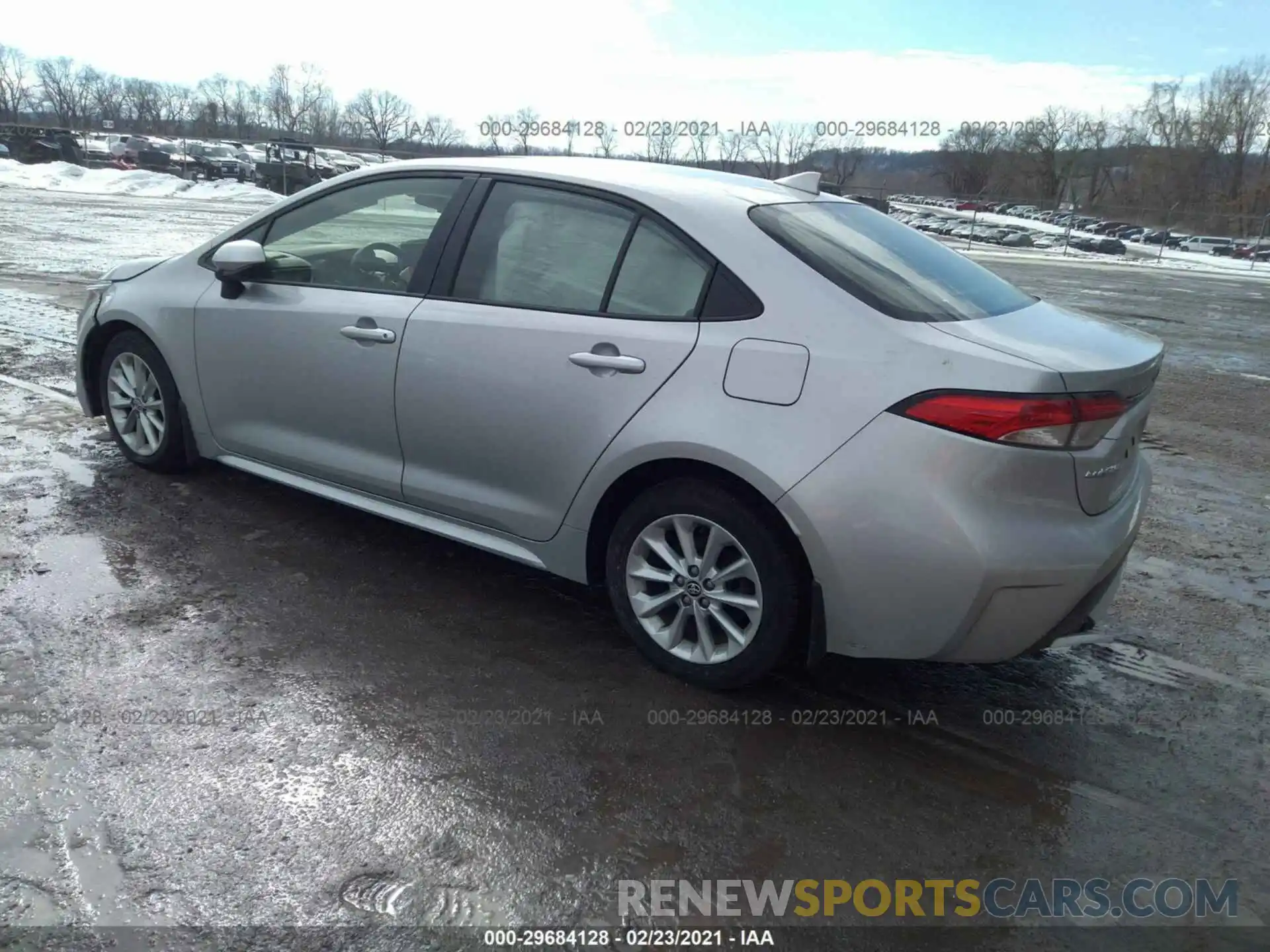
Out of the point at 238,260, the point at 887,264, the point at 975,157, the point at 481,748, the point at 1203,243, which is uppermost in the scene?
the point at 975,157

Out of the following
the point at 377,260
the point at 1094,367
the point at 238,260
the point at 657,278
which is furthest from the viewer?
the point at 238,260

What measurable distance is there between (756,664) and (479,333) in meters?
1.52

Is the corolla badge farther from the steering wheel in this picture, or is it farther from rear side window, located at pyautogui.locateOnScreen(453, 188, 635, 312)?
the steering wheel

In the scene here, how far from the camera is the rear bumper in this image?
2.78 m

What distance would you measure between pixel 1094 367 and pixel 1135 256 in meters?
40.7

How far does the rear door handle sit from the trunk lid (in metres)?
0.95

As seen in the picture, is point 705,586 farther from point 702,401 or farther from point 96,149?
point 96,149

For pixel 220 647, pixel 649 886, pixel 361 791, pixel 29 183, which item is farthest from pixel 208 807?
pixel 29 183

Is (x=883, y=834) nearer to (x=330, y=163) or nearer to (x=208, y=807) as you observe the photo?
(x=208, y=807)

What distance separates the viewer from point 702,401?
122 inches

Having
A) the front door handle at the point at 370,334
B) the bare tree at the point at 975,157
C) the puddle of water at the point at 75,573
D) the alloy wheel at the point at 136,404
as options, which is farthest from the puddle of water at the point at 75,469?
the bare tree at the point at 975,157

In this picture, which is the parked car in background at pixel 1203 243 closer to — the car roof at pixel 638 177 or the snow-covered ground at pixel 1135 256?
the snow-covered ground at pixel 1135 256

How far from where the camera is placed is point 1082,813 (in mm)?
2818

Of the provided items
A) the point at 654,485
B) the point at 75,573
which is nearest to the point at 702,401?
the point at 654,485
